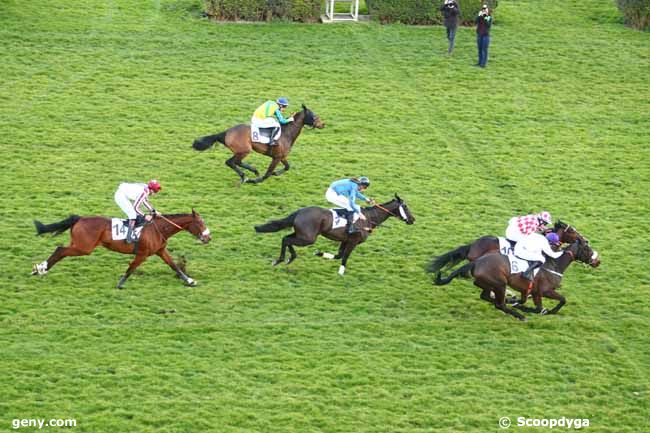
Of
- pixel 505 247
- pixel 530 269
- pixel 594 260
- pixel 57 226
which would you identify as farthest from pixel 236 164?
pixel 594 260

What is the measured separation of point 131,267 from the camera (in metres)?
14.9

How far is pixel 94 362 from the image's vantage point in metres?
13.3

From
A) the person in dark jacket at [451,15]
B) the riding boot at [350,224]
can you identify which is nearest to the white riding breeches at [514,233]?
the riding boot at [350,224]

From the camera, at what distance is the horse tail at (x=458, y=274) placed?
47.9 feet

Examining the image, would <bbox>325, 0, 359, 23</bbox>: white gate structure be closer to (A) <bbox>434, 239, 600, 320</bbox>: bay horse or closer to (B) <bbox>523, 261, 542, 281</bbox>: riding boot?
(A) <bbox>434, 239, 600, 320</bbox>: bay horse

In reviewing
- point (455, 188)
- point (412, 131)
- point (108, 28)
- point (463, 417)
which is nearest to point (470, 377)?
point (463, 417)

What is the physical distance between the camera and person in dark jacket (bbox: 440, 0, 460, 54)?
2486 cm

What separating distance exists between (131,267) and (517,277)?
17.9ft

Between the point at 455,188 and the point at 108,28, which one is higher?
the point at 108,28

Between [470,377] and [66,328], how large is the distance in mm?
5420

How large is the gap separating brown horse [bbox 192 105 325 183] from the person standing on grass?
6.90 metres

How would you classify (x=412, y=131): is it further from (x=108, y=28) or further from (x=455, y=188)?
(x=108, y=28)

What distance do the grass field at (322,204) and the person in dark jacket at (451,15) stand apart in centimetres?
62

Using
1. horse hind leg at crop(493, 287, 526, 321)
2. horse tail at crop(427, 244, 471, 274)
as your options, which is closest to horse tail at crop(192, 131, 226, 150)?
horse tail at crop(427, 244, 471, 274)
